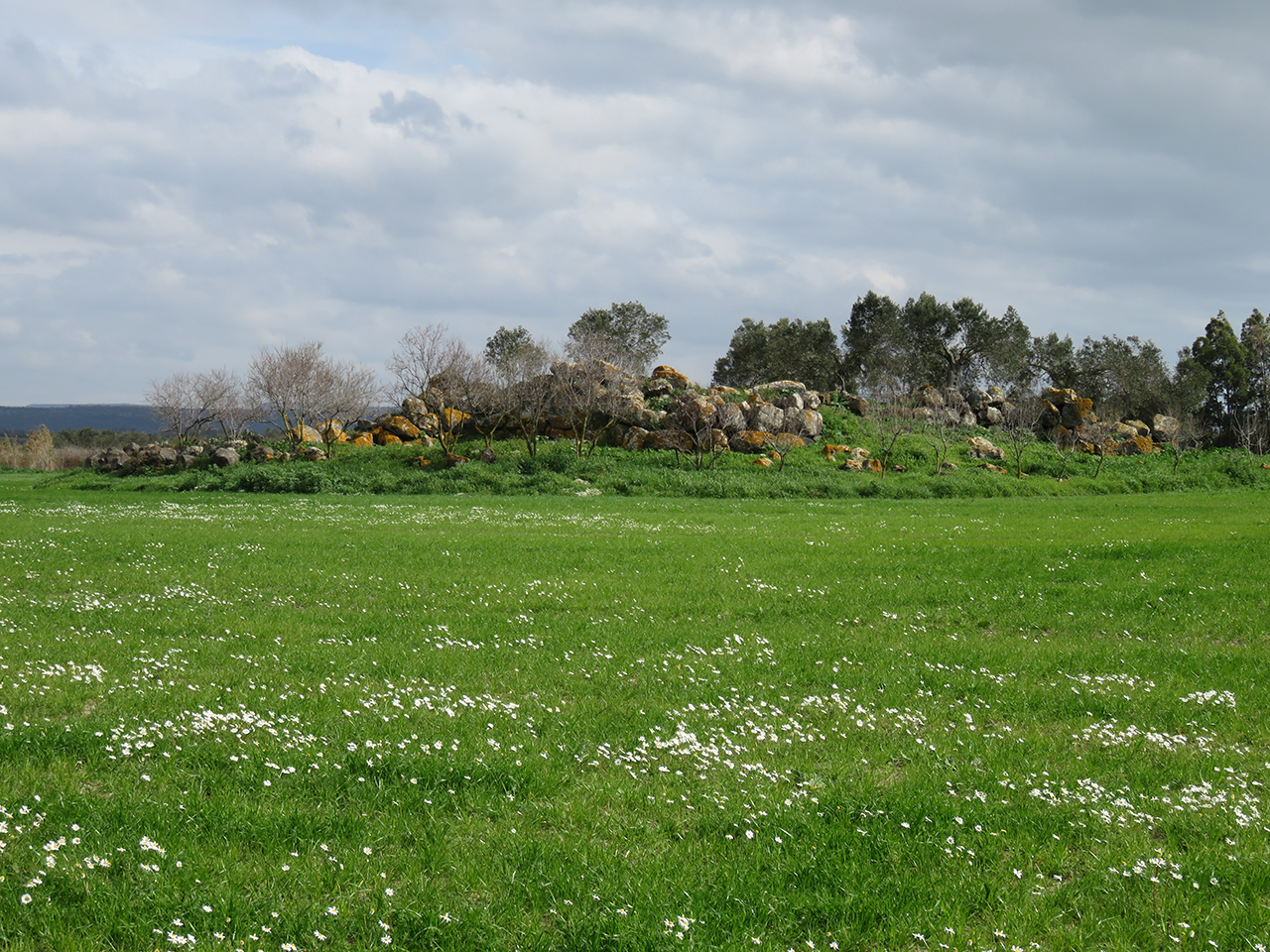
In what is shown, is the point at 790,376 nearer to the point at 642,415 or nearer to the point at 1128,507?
the point at 642,415

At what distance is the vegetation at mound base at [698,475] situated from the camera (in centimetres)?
4875

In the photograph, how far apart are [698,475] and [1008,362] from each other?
2361 inches

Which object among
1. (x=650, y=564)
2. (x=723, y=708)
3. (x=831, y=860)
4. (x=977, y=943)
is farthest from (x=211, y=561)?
(x=977, y=943)

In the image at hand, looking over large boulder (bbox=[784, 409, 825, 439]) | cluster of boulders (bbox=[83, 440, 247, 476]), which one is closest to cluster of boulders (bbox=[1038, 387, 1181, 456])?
large boulder (bbox=[784, 409, 825, 439])

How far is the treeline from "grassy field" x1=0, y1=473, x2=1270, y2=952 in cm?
6985

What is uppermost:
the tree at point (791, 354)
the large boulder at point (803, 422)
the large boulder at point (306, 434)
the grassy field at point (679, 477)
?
the tree at point (791, 354)

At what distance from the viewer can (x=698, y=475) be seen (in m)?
51.1

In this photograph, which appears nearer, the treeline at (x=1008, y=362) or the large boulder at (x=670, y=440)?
the large boulder at (x=670, y=440)

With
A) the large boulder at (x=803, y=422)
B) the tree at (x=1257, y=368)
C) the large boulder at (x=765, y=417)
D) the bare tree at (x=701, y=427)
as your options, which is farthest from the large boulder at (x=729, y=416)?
the tree at (x=1257, y=368)

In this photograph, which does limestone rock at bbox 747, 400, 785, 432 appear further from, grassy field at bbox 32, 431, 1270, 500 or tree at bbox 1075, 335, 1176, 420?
tree at bbox 1075, 335, 1176, 420

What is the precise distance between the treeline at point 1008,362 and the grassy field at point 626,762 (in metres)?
69.9

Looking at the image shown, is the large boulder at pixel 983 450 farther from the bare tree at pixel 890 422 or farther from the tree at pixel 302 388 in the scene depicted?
the tree at pixel 302 388

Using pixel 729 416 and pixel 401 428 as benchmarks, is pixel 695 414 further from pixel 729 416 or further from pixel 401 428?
pixel 401 428

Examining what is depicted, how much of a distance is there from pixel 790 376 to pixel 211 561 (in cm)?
8923
